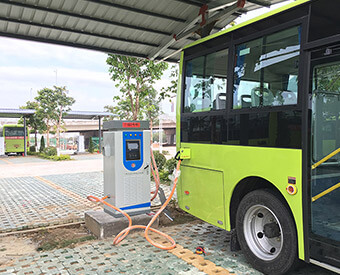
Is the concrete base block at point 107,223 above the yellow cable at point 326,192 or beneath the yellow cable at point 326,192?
beneath

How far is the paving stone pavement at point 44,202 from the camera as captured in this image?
6.25m

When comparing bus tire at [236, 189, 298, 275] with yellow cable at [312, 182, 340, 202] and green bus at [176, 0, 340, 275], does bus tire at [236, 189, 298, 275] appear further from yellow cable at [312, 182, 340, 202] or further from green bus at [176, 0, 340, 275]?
yellow cable at [312, 182, 340, 202]

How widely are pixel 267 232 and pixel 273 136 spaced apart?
3.80 feet

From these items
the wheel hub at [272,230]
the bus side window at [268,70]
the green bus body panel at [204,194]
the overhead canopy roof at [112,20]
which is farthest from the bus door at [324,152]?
the overhead canopy roof at [112,20]

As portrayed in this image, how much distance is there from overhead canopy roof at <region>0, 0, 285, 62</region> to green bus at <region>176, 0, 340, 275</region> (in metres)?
1.85

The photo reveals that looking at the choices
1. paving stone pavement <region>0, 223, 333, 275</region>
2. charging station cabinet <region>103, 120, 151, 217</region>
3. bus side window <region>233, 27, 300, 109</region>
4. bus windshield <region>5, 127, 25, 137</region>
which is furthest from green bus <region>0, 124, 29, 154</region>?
bus side window <region>233, 27, 300, 109</region>

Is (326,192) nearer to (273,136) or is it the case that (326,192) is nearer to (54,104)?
(273,136)

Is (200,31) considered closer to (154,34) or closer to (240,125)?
(154,34)

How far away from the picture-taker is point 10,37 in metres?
6.57

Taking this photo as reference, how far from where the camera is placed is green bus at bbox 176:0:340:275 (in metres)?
3.16

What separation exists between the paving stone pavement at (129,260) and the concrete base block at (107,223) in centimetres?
19

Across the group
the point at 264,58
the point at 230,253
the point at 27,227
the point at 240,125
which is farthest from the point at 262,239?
the point at 27,227

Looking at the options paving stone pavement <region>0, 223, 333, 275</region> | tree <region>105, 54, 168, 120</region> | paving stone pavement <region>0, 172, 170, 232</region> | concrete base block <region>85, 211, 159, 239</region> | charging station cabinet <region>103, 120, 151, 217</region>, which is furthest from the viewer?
tree <region>105, 54, 168, 120</region>

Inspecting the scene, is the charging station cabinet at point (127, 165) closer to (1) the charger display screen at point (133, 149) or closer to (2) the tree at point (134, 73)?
(1) the charger display screen at point (133, 149)
